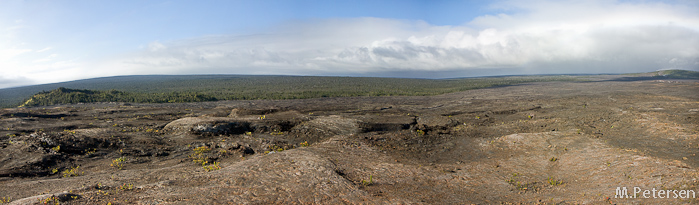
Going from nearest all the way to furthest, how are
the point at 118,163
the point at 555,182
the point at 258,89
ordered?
the point at 555,182
the point at 118,163
the point at 258,89

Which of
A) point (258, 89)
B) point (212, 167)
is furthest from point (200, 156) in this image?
point (258, 89)

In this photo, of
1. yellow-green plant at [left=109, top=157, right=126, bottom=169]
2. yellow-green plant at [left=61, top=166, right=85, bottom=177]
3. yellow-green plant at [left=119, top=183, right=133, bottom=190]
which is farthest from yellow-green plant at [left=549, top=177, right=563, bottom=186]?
yellow-green plant at [left=61, top=166, right=85, bottom=177]

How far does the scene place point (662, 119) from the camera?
626 inches

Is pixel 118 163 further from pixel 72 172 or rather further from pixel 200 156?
pixel 200 156

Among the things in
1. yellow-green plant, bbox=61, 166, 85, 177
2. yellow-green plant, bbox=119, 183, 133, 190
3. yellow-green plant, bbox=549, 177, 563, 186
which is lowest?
yellow-green plant, bbox=61, 166, 85, 177

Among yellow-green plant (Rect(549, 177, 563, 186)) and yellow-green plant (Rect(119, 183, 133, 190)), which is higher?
yellow-green plant (Rect(119, 183, 133, 190))

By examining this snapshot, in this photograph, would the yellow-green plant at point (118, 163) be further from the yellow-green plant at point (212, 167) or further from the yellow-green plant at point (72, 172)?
the yellow-green plant at point (212, 167)

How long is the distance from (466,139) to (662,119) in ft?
30.6

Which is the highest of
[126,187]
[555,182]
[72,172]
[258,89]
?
[258,89]

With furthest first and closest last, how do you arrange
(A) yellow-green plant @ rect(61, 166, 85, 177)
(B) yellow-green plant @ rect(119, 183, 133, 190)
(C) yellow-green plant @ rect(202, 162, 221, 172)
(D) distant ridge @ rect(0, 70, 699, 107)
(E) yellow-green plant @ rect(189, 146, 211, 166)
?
1. (D) distant ridge @ rect(0, 70, 699, 107)
2. (E) yellow-green plant @ rect(189, 146, 211, 166)
3. (A) yellow-green plant @ rect(61, 166, 85, 177)
4. (C) yellow-green plant @ rect(202, 162, 221, 172)
5. (B) yellow-green plant @ rect(119, 183, 133, 190)

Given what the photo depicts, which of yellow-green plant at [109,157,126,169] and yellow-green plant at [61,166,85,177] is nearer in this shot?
yellow-green plant at [61,166,85,177]

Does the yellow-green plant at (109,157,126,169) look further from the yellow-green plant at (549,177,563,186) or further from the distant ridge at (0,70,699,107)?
the distant ridge at (0,70,699,107)

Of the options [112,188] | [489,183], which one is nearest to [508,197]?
[489,183]

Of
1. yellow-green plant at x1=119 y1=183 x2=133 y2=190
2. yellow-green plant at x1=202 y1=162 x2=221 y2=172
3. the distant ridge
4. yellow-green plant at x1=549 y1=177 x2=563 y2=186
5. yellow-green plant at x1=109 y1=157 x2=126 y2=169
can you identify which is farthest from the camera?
the distant ridge
